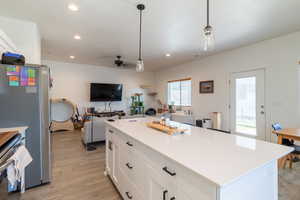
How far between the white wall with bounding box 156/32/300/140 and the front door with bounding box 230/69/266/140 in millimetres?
132

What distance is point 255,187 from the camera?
913 mm

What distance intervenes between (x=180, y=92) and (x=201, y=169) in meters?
5.75

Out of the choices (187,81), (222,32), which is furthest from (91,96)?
(222,32)

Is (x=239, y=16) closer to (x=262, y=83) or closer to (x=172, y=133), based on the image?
(x=262, y=83)

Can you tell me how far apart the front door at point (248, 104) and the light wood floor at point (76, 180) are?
386cm

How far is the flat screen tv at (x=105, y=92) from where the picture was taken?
20.2 feet

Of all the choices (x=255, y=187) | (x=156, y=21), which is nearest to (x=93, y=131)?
(x=156, y=21)

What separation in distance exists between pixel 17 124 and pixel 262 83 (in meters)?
5.12

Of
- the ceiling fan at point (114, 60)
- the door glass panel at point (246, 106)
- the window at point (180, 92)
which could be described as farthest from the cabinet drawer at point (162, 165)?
the window at point (180, 92)

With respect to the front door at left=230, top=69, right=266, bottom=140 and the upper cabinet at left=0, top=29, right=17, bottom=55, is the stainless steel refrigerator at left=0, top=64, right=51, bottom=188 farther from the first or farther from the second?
the front door at left=230, top=69, right=266, bottom=140

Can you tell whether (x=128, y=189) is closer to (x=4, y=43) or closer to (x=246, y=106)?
(x=4, y=43)

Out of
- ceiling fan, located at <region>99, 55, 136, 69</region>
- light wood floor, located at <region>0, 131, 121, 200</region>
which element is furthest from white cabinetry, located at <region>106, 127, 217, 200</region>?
ceiling fan, located at <region>99, 55, 136, 69</region>

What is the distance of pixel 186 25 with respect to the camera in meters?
2.89

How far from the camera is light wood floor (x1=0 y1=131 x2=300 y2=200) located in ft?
6.40
